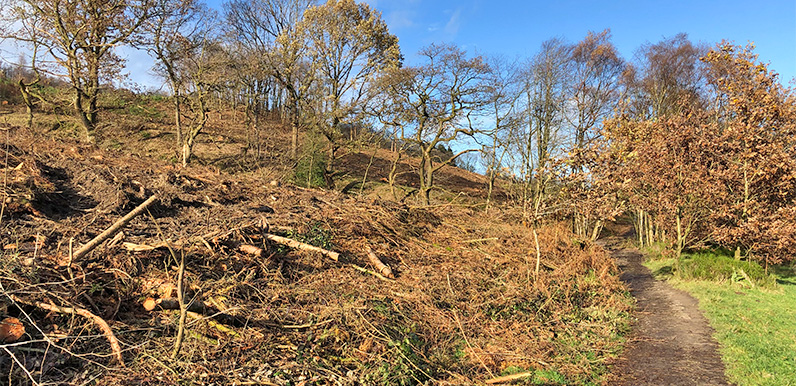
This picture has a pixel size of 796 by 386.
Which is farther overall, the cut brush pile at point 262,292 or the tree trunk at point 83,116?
the tree trunk at point 83,116

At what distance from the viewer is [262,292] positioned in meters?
5.28

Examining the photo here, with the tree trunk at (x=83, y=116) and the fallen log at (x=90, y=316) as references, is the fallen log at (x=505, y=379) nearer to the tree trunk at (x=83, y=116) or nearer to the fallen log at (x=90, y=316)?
the fallen log at (x=90, y=316)

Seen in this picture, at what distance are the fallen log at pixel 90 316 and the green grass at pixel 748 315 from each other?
6.40 meters

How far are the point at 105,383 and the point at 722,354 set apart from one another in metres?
6.94

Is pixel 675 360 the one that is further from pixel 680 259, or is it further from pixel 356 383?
pixel 680 259

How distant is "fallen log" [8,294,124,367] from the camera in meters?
3.67

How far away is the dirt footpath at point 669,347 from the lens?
4887mm

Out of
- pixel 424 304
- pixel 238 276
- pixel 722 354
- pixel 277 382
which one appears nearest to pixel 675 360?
pixel 722 354

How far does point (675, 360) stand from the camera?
5.36 meters

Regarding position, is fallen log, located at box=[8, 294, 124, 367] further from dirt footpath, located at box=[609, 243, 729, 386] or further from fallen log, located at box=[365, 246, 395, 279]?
dirt footpath, located at box=[609, 243, 729, 386]

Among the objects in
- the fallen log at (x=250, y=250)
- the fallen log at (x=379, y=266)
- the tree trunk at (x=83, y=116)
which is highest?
the tree trunk at (x=83, y=116)

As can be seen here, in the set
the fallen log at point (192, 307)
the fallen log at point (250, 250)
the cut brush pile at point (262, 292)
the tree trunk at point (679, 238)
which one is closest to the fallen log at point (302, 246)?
the cut brush pile at point (262, 292)

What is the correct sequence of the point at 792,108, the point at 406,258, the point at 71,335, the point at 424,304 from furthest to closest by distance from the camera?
1. the point at 792,108
2. the point at 406,258
3. the point at 424,304
4. the point at 71,335

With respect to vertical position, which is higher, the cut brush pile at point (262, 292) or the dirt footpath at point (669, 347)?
the cut brush pile at point (262, 292)
